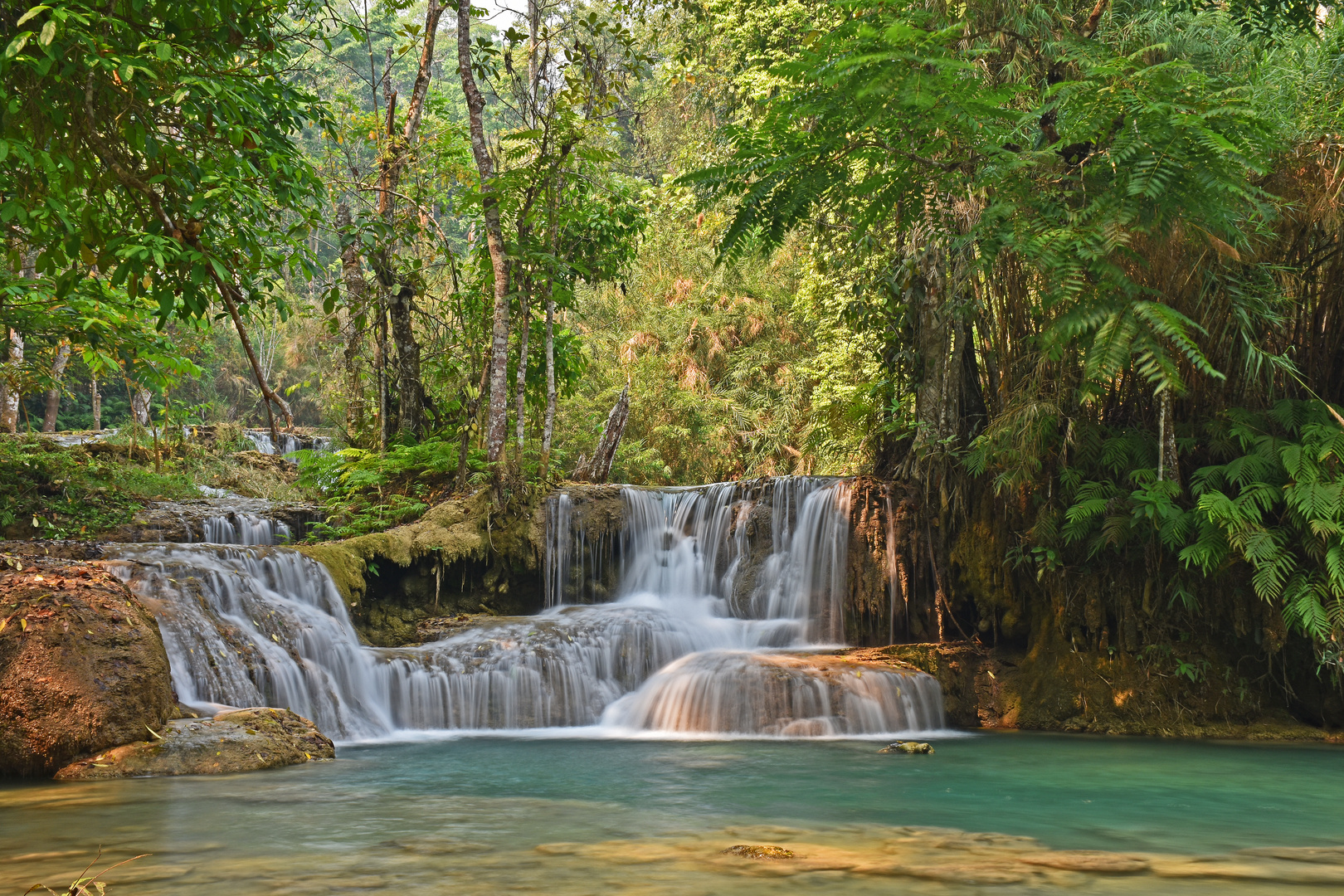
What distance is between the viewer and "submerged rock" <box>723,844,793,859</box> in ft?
14.1

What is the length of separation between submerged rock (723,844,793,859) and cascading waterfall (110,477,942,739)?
15.3ft

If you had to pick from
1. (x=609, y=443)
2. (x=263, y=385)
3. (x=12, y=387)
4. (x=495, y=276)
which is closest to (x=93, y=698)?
(x=263, y=385)

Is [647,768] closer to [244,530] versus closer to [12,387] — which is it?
[244,530]

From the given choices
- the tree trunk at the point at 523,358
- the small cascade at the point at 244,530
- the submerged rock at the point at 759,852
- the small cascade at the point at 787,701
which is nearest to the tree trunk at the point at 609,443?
the tree trunk at the point at 523,358

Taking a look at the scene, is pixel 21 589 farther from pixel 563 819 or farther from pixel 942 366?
pixel 942 366

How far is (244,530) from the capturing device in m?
12.4

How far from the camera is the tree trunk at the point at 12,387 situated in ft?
40.9

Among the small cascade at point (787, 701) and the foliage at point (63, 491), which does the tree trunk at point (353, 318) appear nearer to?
the foliage at point (63, 491)

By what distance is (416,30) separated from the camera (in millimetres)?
12172

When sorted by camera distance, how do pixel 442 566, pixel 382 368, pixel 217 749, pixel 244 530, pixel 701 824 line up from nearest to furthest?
1. pixel 701 824
2. pixel 217 749
3. pixel 442 566
4. pixel 244 530
5. pixel 382 368

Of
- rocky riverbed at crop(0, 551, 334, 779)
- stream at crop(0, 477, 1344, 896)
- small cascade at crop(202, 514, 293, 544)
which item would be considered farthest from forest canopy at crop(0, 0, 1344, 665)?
rocky riverbed at crop(0, 551, 334, 779)

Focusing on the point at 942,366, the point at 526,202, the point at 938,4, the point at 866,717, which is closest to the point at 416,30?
the point at 526,202

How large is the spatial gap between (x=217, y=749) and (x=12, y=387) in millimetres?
8828

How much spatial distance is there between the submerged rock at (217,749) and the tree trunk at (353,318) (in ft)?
21.9
